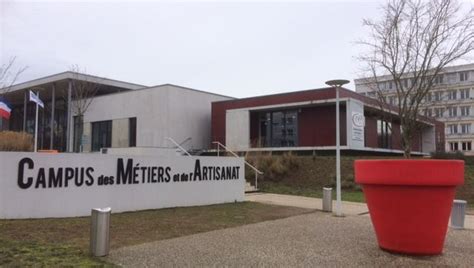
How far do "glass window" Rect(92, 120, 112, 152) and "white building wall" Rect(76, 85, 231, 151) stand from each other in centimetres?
51

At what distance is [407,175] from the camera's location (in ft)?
24.8

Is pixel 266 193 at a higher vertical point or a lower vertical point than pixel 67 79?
lower

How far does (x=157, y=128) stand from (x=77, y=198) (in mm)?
20991

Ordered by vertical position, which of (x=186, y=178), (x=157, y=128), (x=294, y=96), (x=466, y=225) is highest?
(x=294, y=96)

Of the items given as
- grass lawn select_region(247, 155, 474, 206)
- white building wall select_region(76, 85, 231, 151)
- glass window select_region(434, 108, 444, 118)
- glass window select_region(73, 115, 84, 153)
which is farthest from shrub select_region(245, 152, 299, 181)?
glass window select_region(73, 115, 84, 153)

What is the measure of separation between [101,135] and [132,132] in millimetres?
3761

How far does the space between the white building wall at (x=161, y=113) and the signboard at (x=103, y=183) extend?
16470 millimetres

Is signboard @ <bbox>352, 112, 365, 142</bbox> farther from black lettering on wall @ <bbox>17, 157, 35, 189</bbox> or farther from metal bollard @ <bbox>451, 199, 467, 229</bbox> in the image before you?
black lettering on wall @ <bbox>17, 157, 35, 189</bbox>

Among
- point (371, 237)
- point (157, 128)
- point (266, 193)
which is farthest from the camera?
point (157, 128)

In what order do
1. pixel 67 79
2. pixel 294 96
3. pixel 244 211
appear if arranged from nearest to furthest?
pixel 244 211
pixel 294 96
pixel 67 79

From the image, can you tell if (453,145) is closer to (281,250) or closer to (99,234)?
(281,250)

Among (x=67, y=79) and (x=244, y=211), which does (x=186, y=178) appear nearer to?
(x=244, y=211)

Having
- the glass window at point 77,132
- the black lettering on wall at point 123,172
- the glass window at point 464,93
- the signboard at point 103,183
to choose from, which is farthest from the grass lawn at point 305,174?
the glass window at point 464,93

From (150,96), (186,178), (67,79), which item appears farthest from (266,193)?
(67,79)
